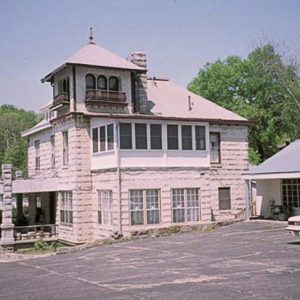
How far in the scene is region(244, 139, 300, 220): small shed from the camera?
28.7 metres

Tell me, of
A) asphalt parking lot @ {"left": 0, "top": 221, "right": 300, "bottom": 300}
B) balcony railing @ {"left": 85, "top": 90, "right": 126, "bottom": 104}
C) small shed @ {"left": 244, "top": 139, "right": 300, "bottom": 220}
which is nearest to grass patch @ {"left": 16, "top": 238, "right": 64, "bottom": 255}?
asphalt parking lot @ {"left": 0, "top": 221, "right": 300, "bottom": 300}

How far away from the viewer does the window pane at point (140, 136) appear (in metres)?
26.9

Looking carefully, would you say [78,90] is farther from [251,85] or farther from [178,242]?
[251,85]

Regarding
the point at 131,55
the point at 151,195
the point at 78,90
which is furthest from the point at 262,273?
the point at 131,55

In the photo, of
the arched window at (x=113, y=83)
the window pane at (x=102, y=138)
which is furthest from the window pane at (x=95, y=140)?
the arched window at (x=113, y=83)

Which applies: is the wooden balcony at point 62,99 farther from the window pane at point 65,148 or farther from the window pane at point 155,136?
the window pane at point 155,136

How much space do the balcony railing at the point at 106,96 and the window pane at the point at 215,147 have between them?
573 cm

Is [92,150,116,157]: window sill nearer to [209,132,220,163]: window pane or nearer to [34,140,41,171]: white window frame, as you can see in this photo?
[209,132,220,163]: window pane

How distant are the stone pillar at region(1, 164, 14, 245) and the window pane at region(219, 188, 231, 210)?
1183cm

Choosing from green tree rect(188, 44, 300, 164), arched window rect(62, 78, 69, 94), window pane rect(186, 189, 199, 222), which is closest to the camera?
window pane rect(186, 189, 199, 222)

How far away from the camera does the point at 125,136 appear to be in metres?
26.7

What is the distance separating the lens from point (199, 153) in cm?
2886

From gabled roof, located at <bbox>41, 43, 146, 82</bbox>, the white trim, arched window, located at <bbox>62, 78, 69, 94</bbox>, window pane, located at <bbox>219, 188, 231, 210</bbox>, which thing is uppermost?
gabled roof, located at <bbox>41, 43, 146, 82</bbox>

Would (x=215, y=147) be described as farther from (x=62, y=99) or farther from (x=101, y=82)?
(x=62, y=99)
